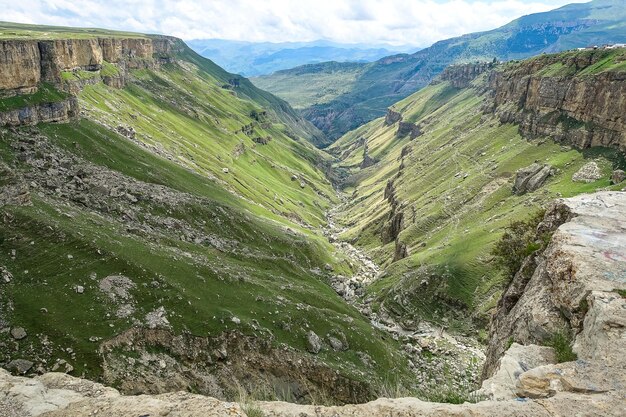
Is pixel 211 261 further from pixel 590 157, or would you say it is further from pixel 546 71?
pixel 546 71

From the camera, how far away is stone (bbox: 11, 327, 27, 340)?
138 ft

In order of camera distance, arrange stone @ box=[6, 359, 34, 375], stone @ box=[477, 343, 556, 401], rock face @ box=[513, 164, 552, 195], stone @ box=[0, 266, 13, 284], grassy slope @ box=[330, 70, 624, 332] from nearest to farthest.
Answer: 1. stone @ box=[477, 343, 556, 401]
2. stone @ box=[6, 359, 34, 375]
3. stone @ box=[0, 266, 13, 284]
4. grassy slope @ box=[330, 70, 624, 332]
5. rock face @ box=[513, 164, 552, 195]

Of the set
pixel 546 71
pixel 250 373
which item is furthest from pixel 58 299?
pixel 546 71

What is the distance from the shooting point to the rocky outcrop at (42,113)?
86.4 metres

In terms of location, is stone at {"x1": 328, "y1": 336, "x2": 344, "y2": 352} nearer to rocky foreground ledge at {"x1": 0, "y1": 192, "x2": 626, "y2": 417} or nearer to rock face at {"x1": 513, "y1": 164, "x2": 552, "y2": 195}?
rocky foreground ledge at {"x1": 0, "y1": 192, "x2": 626, "y2": 417}

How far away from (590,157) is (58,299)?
136 meters

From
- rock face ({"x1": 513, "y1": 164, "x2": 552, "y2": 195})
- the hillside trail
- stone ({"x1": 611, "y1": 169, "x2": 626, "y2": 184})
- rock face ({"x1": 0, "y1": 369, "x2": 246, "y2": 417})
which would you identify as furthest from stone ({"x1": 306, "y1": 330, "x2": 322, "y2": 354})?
rock face ({"x1": 513, "y1": 164, "x2": 552, "y2": 195})

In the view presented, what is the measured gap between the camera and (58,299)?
4844 cm

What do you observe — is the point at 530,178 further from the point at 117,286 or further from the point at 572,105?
the point at 117,286

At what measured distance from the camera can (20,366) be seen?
3941 cm

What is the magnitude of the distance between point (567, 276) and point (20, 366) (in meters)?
48.1

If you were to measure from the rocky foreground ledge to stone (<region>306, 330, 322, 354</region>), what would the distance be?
36402mm

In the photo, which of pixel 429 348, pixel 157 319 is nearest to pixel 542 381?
pixel 157 319

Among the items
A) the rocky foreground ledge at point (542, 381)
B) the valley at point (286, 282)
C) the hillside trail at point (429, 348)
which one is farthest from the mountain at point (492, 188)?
the rocky foreground ledge at point (542, 381)
